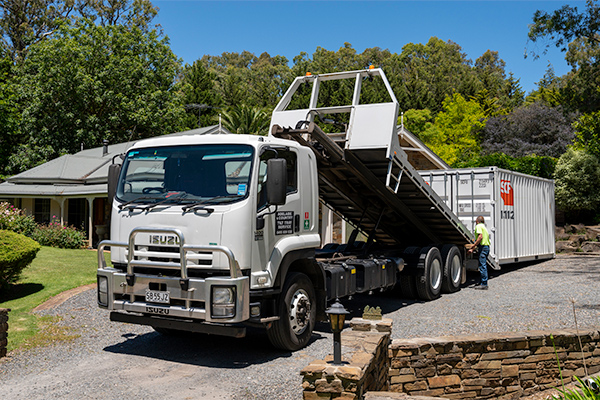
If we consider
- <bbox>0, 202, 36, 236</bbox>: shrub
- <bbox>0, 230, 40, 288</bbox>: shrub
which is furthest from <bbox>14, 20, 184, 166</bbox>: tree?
<bbox>0, 230, 40, 288</bbox>: shrub

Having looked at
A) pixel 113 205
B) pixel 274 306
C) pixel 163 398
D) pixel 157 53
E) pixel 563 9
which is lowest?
pixel 163 398

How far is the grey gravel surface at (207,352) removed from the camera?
5848 mm

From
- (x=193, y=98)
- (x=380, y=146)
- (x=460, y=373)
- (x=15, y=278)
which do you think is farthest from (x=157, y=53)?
(x=460, y=373)

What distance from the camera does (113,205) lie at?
7113 millimetres

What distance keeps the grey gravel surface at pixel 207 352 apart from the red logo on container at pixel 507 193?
2.87 meters

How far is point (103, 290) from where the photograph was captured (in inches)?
272

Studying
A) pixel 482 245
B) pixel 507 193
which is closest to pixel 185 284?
pixel 482 245

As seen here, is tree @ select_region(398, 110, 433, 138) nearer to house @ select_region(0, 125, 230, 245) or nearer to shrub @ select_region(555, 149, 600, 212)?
shrub @ select_region(555, 149, 600, 212)

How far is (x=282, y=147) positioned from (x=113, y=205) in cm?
229

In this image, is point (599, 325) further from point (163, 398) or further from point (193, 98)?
point (193, 98)

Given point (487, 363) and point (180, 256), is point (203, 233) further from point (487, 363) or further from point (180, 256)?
point (487, 363)

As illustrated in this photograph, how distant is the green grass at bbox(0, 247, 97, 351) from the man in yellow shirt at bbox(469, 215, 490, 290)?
28.5 feet

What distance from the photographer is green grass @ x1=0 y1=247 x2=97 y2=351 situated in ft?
26.6

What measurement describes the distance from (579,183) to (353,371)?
905 inches
